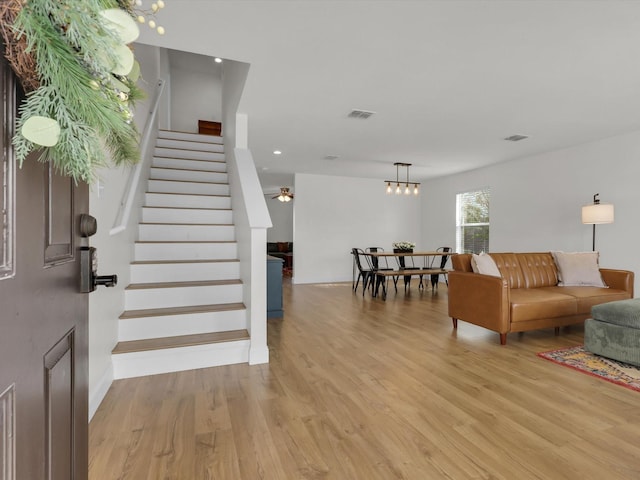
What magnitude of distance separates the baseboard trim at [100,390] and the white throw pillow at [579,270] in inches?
200

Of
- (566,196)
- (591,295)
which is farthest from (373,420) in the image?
(566,196)

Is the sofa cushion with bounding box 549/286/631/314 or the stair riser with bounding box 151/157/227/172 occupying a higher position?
the stair riser with bounding box 151/157/227/172

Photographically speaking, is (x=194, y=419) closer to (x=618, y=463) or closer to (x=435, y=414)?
(x=435, y=414)

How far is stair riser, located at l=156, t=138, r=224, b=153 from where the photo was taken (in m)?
5.20

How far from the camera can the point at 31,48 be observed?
1.42ft

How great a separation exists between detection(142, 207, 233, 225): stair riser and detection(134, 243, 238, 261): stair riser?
53cm

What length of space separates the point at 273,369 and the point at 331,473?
4.05ft

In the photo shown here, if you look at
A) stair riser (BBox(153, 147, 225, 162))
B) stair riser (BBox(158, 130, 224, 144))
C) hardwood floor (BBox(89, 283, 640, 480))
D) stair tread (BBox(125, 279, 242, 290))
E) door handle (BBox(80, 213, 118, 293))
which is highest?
stair riser (BBox(158, 130, 224, 144))

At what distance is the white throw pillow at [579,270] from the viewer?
165 inches

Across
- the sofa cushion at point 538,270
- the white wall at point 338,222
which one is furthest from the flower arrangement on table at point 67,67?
the white wall at point 338,222

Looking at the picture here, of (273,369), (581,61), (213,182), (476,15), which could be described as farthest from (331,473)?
(213,182)

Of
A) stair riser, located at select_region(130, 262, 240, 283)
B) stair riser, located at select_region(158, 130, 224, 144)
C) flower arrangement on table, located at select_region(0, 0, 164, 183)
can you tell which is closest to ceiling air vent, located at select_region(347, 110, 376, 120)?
stair riser, located at select_region(130, 262, 240, 283)

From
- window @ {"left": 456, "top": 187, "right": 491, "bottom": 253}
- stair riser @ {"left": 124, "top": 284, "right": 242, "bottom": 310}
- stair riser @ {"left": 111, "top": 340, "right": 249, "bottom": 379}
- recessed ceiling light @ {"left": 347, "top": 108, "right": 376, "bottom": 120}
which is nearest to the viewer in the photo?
stair riser @ {"left": 111, "top": 340, "right": 249, "bottom": 379}

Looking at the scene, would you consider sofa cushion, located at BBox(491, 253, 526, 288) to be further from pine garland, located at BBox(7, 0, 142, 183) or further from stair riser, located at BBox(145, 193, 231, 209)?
pine garland, located at BBox(7, 0, 142, 183)
